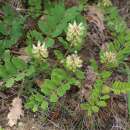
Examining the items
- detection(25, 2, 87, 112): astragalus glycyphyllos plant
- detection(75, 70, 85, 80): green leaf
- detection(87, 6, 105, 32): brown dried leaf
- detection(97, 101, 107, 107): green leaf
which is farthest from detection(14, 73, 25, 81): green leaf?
detection(87, 6, 105, 32): brown dried leaf

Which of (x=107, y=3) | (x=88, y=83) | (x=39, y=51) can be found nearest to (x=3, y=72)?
(x=39, y=51)

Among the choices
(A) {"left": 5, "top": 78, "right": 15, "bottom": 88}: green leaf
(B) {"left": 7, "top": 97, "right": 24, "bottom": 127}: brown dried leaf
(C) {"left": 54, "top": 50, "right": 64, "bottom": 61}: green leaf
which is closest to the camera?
(A) {"left": 5, "top": 78, "right": 15, "bottom": 88}: green leaf

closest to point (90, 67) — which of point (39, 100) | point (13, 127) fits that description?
point (39, 100)

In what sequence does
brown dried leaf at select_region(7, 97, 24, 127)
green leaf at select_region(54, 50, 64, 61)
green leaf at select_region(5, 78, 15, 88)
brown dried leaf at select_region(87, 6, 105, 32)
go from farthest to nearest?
brown dried leaf at select_region(87, 6, 105, 32) → green leaf at select_region(54, 50, 64, 61) → brown dried leaf at select_region(7, 97, 24, 127) → green leaf at select_region(5, 78, 15, 88)

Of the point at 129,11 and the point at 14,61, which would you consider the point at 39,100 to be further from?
the point at 129,11

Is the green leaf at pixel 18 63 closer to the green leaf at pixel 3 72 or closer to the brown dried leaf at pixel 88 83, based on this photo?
the green leaf at pixel 3 72

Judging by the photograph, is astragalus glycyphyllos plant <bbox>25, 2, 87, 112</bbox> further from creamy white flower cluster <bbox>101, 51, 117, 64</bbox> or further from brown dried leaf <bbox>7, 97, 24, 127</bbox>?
creamy white flower cluster <bbox>101, 51, 117, 64</bbox>
